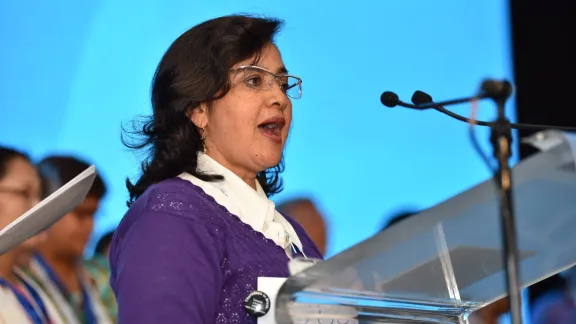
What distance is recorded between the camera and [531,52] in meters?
3.68

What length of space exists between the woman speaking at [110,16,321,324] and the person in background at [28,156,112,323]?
43.2 inches

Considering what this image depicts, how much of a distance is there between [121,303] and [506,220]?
0.63 metres

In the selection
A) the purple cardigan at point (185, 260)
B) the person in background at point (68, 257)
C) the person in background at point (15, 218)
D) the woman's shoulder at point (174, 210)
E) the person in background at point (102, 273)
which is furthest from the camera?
the person in background at point (102, 273)

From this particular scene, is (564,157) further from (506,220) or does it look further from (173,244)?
(173,244)

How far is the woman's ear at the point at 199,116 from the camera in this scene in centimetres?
171

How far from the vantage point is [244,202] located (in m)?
1.61

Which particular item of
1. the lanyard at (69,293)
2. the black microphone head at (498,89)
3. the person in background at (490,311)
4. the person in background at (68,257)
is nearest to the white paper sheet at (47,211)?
the black microphone head at (498,89)

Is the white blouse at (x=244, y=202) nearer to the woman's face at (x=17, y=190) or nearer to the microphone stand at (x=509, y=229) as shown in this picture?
the microphone stand at (x=509, y=229)

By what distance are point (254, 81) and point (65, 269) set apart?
4.89 ft

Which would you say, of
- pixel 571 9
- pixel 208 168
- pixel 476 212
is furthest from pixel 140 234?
pixel 571 9

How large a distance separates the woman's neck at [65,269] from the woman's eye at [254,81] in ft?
4.76

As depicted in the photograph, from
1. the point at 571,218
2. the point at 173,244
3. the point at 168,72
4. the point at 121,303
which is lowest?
the point at 121,303

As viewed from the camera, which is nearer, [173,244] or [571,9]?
[173,244]

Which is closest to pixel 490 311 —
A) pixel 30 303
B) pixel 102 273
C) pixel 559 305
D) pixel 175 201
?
pixel 559 305
